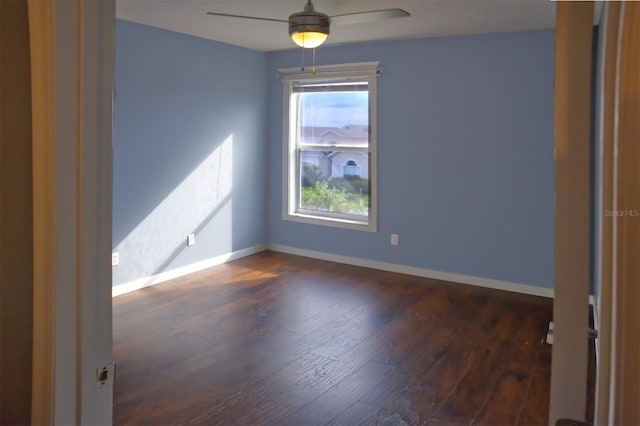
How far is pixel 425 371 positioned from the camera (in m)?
3.25

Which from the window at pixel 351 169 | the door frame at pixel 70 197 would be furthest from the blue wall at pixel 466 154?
the door frame at pixel 70 197

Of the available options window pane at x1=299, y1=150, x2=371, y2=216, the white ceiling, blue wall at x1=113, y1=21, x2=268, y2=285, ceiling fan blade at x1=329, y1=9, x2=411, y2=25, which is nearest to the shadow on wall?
blue wall at x1=113, y1=21, x2=268, y2=285

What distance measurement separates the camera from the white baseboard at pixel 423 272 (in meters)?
4.88

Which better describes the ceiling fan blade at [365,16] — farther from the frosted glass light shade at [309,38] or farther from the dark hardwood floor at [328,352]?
the dark hardwood floor at [328,352]

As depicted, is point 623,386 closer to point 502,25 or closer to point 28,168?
point 28,168

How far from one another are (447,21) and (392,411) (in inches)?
121

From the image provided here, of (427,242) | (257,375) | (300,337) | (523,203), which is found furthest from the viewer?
(427,242)

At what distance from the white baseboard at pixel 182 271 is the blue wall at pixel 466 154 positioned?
123 centimetres

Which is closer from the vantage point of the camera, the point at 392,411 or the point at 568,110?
the point at 568,110

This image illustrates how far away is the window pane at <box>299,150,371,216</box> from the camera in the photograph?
5.85m

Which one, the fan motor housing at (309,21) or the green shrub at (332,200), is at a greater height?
the fan motor housing at (309,21)

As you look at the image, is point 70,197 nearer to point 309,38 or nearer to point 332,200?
point 309,38

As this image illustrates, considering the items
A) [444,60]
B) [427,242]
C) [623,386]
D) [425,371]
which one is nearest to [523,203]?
[427,242]

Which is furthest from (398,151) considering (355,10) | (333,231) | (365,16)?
(365,16)
